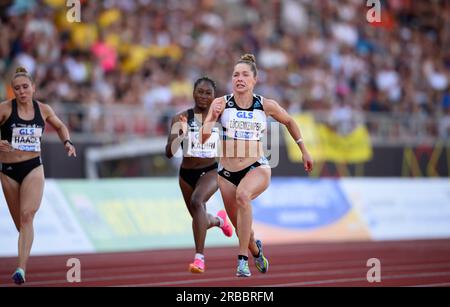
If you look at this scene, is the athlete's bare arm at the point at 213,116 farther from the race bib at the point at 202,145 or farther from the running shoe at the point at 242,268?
the running shoe at the point at 242,268

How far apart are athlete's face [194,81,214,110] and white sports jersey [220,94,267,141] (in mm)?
905

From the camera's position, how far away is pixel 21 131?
10539 millimetres

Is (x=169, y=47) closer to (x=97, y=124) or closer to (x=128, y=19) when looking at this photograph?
(x=128, y=19)

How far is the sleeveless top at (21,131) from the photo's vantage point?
10516mm

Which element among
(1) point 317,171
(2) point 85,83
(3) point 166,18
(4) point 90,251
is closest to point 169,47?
(3) point 166,18

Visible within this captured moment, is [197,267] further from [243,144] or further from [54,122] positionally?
[54,122]

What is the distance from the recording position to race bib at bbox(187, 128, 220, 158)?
11508mm

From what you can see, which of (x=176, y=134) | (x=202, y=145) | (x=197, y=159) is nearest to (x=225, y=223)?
(x=197, y=159)

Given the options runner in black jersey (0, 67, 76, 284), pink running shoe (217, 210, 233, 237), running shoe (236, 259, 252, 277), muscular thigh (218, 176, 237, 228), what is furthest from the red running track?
runner in black jersey (0, 67, 76, 284)

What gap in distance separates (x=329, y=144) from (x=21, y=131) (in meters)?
12.0

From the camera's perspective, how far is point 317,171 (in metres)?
21.3

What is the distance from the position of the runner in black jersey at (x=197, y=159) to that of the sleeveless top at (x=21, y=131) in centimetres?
171

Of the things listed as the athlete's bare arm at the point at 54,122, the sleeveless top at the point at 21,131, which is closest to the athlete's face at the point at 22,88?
the sleeveless top at the point at 21,131

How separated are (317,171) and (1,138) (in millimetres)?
11746
